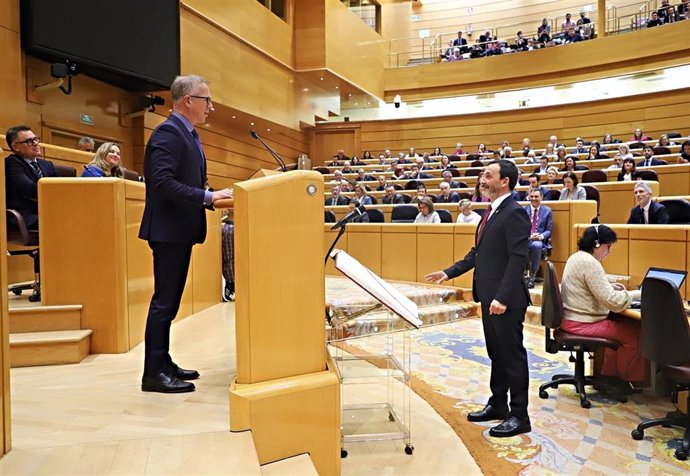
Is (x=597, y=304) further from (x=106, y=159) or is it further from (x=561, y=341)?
(x=106, y=159)

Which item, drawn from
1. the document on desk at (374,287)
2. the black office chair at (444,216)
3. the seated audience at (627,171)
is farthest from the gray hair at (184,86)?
the seated audience at (627,171)

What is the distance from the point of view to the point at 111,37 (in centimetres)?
666

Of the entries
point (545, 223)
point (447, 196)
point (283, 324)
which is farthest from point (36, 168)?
point (447, 196)

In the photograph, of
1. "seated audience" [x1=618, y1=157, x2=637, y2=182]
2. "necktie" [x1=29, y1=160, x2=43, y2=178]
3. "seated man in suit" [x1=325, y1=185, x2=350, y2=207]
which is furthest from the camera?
"seated man in suit" [x1=325, y1=185, x2=350, y2=207]

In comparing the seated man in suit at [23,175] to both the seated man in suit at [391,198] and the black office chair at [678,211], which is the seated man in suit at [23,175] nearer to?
the black office chair at [678,211]

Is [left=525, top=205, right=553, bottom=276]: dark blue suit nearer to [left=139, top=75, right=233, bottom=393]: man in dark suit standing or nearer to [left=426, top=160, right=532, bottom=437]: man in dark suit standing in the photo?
[left=426, top=160, right=532, bottom=437]: man in dark suit standing

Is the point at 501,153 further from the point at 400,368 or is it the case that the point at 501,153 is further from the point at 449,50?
the point at 400,368

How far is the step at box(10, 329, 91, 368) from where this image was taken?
2271 millimetres

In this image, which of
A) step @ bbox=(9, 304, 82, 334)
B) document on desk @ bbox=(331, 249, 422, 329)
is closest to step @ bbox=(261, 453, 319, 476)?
document on desk @ bbox=(331, 249, 422, 329)

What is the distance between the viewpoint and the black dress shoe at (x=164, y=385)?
74.2 inches

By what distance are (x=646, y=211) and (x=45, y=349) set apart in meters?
4.93

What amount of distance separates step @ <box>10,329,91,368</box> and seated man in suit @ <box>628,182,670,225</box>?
4757mm

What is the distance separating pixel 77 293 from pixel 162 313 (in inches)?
34.2

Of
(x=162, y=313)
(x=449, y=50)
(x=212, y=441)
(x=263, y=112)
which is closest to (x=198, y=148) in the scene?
(x=162, y=313)
